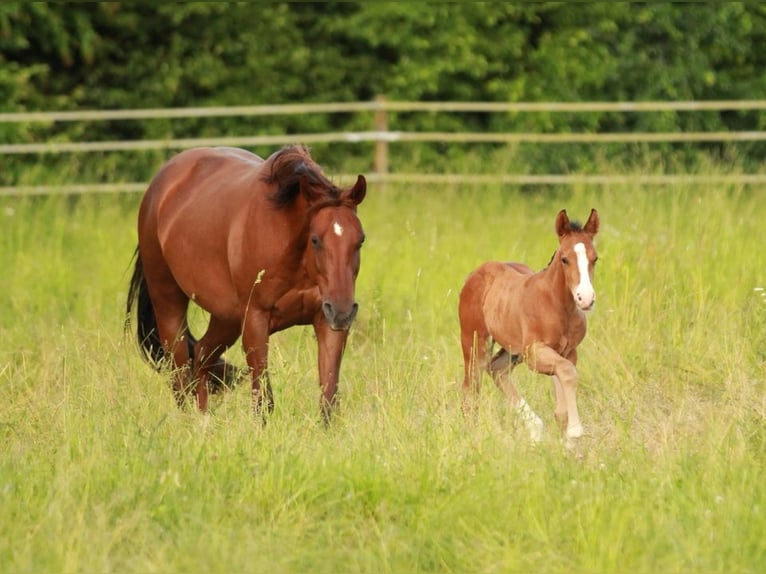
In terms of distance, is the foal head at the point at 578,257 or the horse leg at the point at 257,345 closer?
the foal head at the point at 578,257

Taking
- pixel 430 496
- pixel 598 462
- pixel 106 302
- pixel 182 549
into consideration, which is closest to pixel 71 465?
pixel 182 549

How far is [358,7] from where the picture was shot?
61.0ft

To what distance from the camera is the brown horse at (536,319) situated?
6.31 metres

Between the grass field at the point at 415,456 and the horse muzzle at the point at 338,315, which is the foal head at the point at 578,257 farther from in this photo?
the horse muzzle at the point at 338,315

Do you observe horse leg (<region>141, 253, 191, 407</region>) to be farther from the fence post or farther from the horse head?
A: the fence post

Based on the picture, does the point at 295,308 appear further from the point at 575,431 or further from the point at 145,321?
the point at 145,321

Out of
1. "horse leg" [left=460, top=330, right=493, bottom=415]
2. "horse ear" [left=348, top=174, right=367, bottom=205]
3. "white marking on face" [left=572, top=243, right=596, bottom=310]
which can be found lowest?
"horse leg" [left=460, top=330, right=493, bottom=415]

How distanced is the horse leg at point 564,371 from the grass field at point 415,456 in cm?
17

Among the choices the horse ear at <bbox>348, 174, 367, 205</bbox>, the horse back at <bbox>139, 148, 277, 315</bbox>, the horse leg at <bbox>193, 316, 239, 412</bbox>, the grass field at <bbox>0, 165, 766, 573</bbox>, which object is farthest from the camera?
the horse leg at <bbox>193, 316, 239, 412</bbox>

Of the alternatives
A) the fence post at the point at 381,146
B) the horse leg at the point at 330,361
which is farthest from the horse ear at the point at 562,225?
the fence post at the point at 381,146

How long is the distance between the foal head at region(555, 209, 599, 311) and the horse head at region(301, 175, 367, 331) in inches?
37.5

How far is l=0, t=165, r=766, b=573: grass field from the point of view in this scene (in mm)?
5074

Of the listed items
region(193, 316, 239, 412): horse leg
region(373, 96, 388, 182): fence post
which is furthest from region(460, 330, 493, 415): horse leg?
region(373, 96, 388, 182): fence post

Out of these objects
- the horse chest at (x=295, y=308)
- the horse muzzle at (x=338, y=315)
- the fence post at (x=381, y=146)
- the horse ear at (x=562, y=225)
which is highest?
the horse ear at (x=562, y=225)
